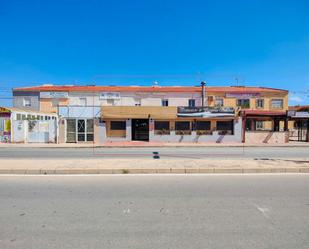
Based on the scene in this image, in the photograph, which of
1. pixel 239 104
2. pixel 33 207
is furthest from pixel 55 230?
pixel 239 104

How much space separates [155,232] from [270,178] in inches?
201

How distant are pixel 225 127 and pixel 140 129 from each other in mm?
9417

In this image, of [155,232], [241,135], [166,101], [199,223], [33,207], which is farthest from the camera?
[166,101]

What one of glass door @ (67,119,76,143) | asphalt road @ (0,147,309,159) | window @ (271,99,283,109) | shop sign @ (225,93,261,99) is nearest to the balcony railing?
asphalt road @ (0,147,309,159)

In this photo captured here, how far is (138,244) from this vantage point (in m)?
3.05

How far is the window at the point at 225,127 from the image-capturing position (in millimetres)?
22062

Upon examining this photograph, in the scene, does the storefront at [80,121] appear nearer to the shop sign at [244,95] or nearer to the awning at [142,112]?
the awning at [142,112]

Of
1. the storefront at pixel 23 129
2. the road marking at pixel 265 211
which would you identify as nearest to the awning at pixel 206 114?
the storefront at pixel 23 129

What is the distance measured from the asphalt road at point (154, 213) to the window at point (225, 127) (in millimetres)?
15744

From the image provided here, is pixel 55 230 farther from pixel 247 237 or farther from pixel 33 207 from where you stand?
pixel 247 237

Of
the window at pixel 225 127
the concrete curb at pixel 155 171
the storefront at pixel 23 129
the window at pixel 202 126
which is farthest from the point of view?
the window at pixel 202 126

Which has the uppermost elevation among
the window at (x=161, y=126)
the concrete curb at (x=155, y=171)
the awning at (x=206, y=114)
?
the awning at (x=206, y=114)

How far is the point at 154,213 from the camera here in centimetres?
412

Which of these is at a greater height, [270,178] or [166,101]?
[166,101]
